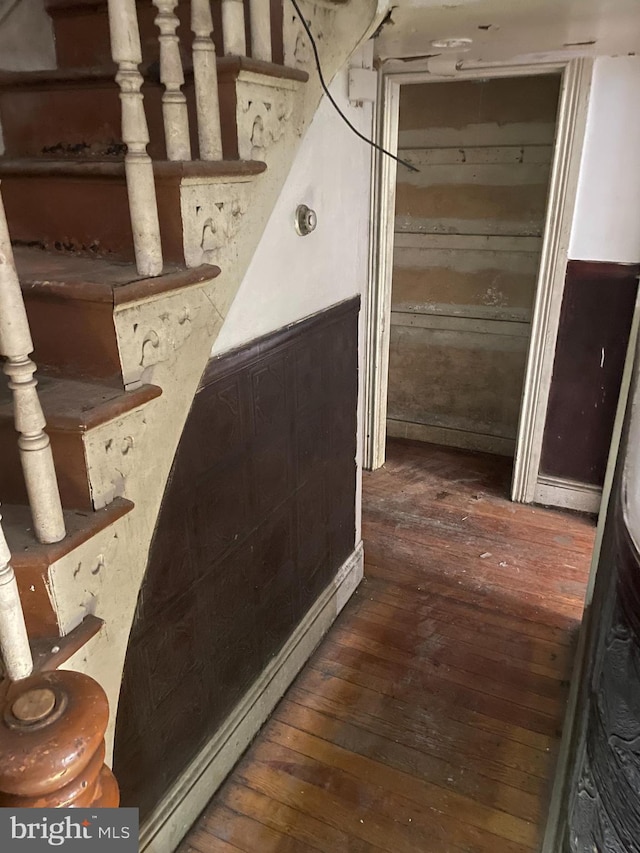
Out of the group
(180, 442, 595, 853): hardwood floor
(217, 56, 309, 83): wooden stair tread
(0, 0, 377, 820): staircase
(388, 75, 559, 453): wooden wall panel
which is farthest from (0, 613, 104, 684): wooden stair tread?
(388, 75, 559, 453): wooden wall panel

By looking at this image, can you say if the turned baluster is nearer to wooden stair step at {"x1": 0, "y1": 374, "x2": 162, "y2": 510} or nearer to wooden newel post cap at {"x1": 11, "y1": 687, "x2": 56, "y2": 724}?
wooden newel post cap at {"x1": 11, "y1": 687, "x2": 56, "y2": 724}

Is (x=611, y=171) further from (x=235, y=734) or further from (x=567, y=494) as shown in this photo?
(x=235, y=734)

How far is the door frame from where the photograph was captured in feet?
8.54

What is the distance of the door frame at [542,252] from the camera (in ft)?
8.54

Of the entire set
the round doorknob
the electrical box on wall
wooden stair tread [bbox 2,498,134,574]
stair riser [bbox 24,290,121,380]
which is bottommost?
wooden stair tread [bbox 2,498,134,574]

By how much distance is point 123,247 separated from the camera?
1277 mm

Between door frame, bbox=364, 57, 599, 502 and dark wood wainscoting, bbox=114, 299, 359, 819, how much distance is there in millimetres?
1188

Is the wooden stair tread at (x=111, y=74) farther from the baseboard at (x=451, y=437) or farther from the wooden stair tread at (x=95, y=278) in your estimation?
the baseboard at (x=451, y=437)

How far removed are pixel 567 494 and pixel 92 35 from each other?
2.73 meters

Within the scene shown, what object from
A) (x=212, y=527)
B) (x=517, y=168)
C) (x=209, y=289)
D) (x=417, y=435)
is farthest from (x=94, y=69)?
(x=417, y=435)

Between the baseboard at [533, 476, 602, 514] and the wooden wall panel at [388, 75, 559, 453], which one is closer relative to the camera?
the baseboard at [533, 476, 602, 514]

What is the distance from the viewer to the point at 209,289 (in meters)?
1.27

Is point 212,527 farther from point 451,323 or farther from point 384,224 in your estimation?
point 451,323

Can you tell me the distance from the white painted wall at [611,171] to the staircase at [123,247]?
4.98 ft
